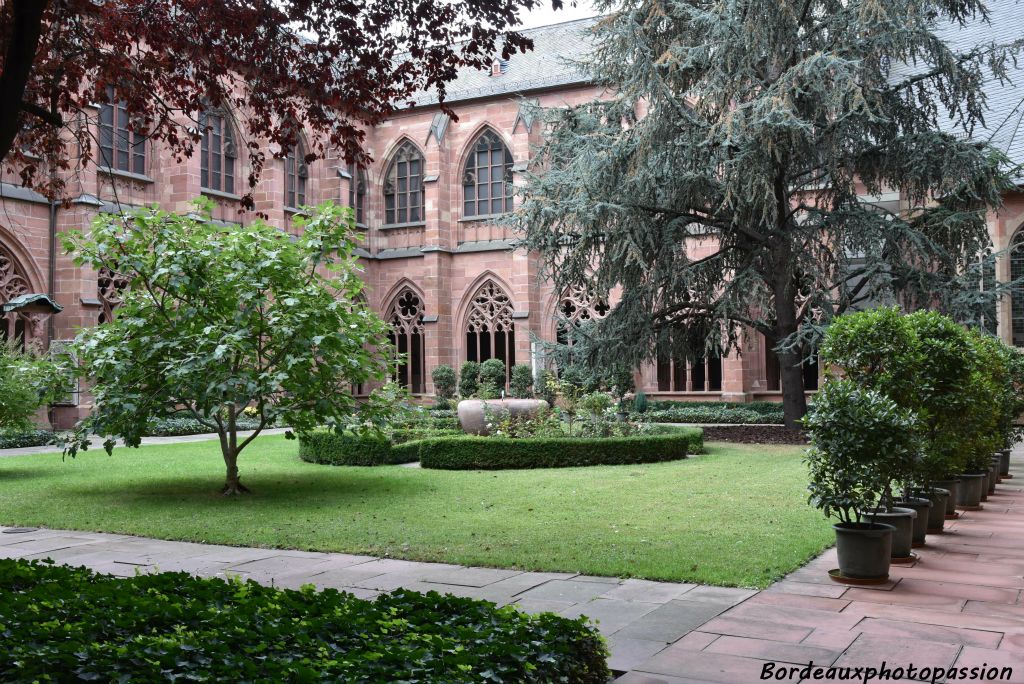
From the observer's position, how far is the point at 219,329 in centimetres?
910

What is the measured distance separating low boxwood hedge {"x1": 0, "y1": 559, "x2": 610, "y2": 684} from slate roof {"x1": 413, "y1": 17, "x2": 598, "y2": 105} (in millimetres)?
24502

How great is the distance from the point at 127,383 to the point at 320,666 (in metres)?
7.22

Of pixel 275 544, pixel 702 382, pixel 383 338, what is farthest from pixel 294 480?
pixel 702 382

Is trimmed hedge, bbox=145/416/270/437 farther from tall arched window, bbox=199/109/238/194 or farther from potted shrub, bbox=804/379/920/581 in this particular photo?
potted shrub, bbox=804/379/920/581

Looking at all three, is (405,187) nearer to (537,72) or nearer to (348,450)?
(537,72)

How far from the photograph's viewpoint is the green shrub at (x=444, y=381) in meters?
27.4

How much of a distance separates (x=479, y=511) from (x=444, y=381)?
18683 millimetres

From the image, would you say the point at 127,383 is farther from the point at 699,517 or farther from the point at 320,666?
the point at 320,666

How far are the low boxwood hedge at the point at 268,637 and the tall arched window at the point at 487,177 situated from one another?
2511cm

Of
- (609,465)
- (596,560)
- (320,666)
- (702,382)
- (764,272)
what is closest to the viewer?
(320,666)

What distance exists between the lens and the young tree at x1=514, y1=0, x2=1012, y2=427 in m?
15.6

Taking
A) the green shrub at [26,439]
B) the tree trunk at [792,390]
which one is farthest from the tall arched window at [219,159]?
the tree trunk at [792,390]

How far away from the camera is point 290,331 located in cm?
900

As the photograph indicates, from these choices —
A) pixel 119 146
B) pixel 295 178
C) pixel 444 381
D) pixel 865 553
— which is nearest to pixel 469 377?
pixel 444 381
